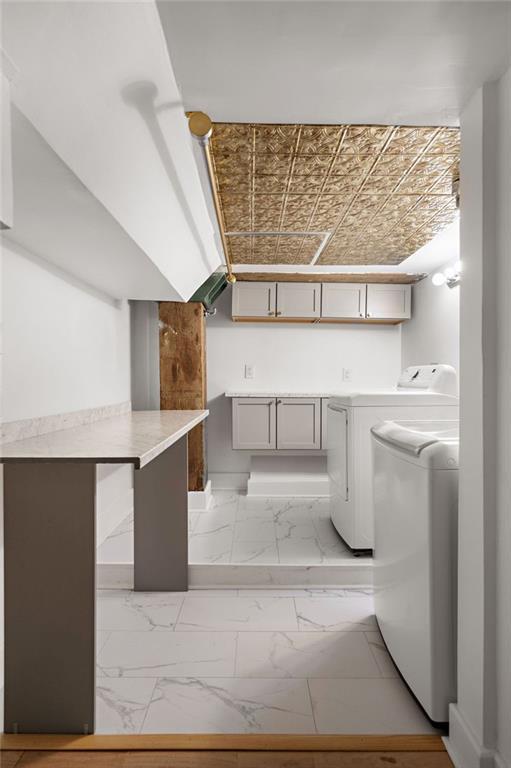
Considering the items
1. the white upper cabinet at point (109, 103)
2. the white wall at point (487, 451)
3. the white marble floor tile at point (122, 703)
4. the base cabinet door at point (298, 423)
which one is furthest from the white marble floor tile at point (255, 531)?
the white upper cabinet at point (109, 103)

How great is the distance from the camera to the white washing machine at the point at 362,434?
2678 mm

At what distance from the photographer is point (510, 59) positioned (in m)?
1.19

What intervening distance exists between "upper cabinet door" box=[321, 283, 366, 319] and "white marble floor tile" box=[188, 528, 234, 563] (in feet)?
7.43

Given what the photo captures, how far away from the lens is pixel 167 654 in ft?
5.99

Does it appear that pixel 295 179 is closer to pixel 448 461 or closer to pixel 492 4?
pixel 492 4

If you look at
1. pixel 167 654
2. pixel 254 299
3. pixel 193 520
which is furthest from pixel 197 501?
pixel 254 299

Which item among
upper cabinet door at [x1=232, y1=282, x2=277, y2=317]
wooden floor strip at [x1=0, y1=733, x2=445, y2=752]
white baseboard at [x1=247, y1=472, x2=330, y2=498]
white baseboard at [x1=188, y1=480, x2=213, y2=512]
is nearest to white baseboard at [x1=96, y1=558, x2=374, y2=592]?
wooden floor strip at [x1=0, y1=733, x2=445, y2=752]

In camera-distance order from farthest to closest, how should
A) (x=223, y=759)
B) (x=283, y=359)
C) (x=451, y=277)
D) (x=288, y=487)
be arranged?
1. (x=283, y=359)
2. (x=288, y=487)
3. (x=451, y=277)
4. (x=223, y=759)

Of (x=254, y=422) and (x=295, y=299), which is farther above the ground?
(x=295, y=299)

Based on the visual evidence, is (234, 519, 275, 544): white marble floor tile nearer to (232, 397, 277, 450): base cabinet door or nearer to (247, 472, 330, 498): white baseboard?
(247, 472, 330, 498): white baseboard

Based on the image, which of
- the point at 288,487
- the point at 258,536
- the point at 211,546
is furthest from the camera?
the point at 288,487

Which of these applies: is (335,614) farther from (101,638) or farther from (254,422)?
(254,422)

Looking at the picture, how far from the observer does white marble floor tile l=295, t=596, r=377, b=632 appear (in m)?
2.04

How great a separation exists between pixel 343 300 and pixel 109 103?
3349 mm
